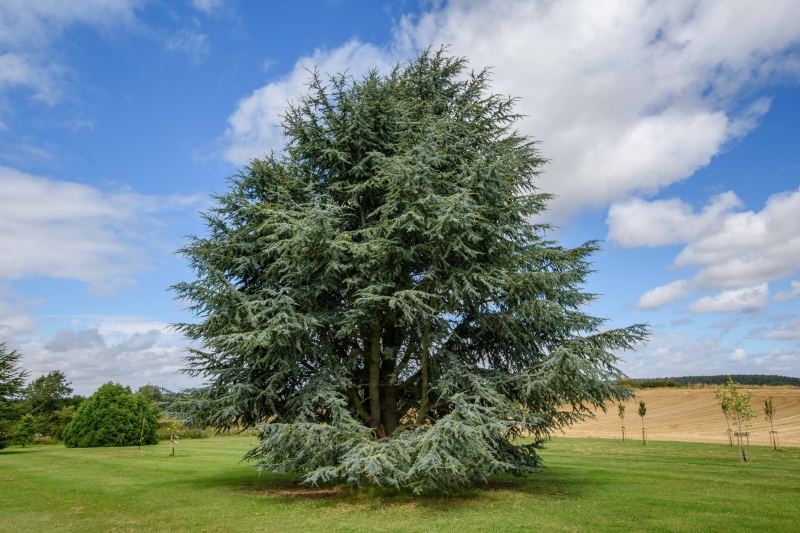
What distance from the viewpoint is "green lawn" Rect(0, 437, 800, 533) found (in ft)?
31.6

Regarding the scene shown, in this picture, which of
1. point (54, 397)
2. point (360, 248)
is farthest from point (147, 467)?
point (54, 397)

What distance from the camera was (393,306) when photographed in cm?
1094

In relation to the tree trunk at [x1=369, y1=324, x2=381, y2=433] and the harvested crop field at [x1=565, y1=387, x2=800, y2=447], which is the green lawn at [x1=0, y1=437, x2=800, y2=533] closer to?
the tree trunk at [x1=369, y1=324, x2=381, y2=433]

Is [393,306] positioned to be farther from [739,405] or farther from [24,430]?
[24,430]

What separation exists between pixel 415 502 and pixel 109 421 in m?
29.6

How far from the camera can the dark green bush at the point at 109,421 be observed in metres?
33.0

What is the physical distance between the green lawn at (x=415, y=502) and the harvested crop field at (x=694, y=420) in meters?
14.4

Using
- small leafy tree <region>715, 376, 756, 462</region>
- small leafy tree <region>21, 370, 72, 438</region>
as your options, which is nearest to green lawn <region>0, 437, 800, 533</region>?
small leafy tree <region>715, 376, 756, 462</region>

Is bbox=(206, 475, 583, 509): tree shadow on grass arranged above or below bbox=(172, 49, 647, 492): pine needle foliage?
Answer: below

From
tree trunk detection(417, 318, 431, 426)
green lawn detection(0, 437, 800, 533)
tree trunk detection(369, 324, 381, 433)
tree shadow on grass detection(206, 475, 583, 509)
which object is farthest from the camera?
tree trunk detection(369, 324, 381, 433)

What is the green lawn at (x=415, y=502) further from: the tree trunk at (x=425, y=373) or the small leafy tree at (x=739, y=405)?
the small leafy tree at (x=739, y=405)

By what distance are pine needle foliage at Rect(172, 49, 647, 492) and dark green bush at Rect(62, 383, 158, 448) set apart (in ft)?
83.4

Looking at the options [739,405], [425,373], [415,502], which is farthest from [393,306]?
[739,405]

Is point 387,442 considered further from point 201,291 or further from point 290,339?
point 201,291
